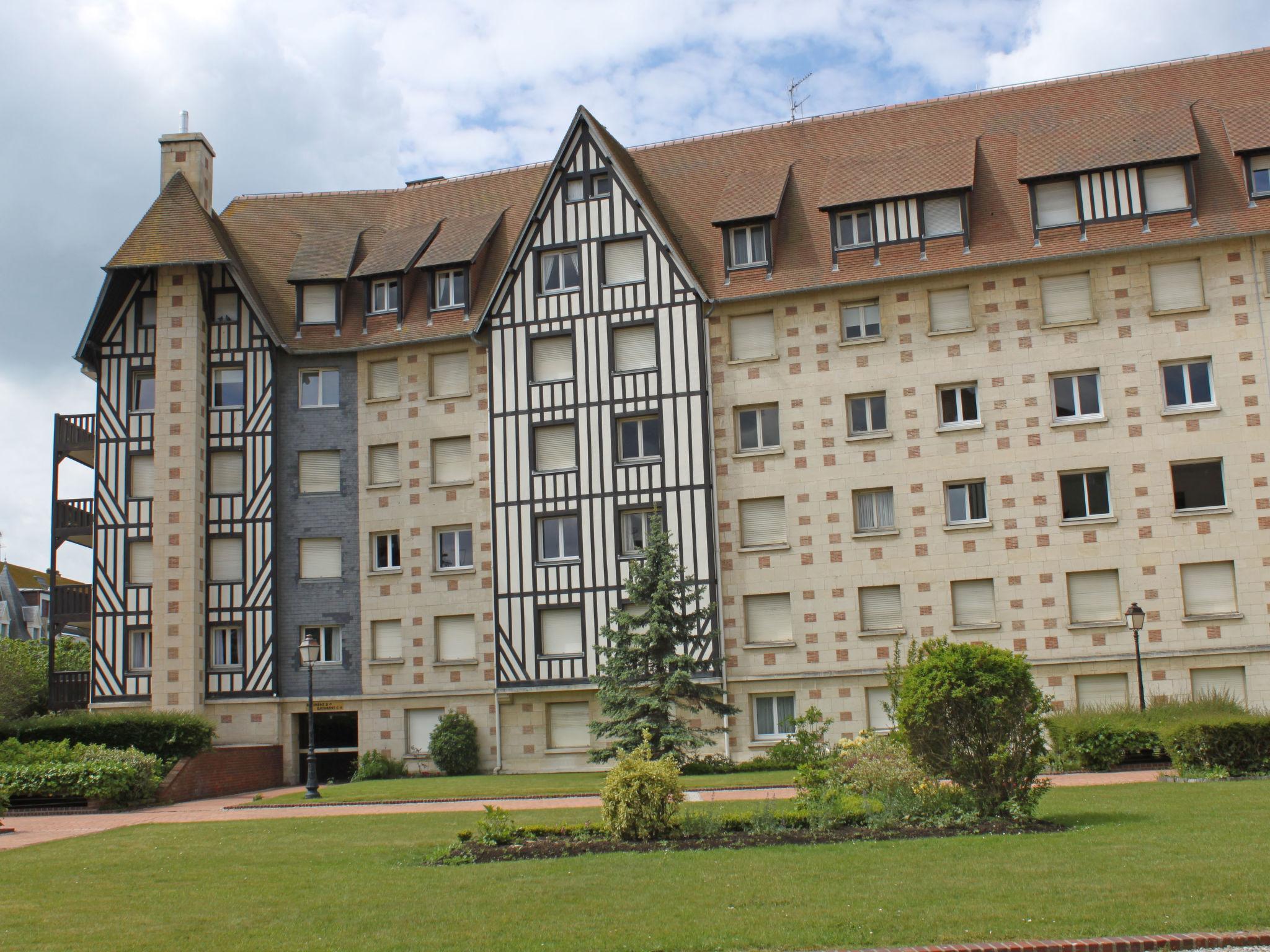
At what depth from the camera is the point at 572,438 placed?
35.7 m

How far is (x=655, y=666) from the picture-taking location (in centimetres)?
2939

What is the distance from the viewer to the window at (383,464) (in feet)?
122

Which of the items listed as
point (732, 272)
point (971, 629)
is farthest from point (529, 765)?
point (732, 272)

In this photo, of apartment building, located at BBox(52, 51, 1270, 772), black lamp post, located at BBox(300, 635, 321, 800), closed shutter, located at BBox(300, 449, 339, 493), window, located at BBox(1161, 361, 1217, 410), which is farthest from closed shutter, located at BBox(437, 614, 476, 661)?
window, located at BBox(1161, 361, 1217, 410)

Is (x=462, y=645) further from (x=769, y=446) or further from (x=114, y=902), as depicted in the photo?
(x=114, y=902)

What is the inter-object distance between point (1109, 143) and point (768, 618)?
1494 centimetres

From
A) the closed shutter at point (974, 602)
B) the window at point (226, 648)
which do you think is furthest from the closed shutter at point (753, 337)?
the window at point (226, 648)

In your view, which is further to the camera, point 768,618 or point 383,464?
point 383,464

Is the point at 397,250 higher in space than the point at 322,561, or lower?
higher

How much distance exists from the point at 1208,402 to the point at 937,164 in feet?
30.2

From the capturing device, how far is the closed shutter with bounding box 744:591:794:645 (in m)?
33.8

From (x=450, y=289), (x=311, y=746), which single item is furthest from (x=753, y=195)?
(x=311, y=746)

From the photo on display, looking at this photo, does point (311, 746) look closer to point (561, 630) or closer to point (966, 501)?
point (561, 630)

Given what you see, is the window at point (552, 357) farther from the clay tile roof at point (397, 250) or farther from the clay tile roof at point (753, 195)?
the clay tile roof at point (753, 195)
